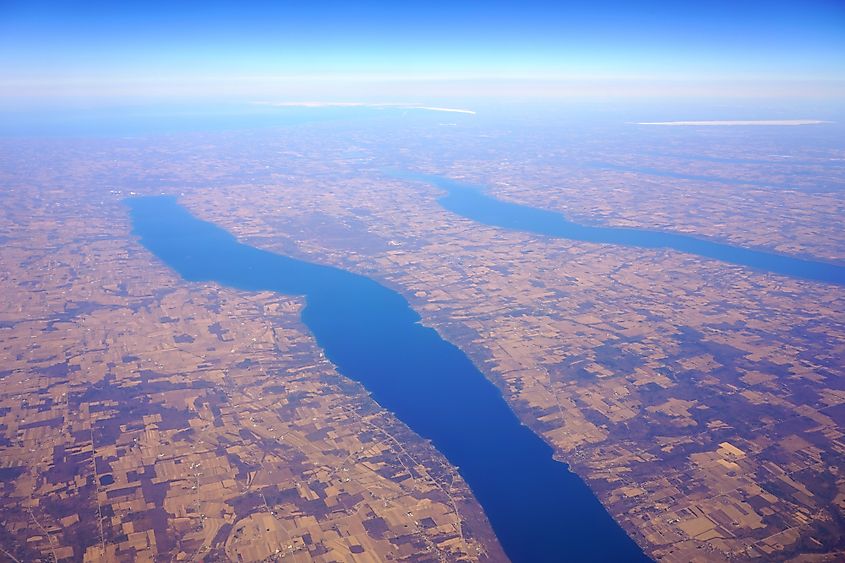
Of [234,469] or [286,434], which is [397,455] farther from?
[234,469]

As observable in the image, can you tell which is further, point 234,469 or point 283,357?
point 283,357

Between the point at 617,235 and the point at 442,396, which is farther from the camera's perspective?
the point at 617,235

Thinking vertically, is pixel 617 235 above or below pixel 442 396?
above

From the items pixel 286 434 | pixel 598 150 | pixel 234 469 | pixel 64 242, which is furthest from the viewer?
pixel 598 150

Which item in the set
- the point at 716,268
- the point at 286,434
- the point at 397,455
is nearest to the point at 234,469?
the point at 286,434

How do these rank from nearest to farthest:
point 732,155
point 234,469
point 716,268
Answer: point 234,469
point 716,268
point 732,155

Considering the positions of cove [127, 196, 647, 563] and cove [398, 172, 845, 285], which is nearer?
cove [127, 196, 647, 563]
